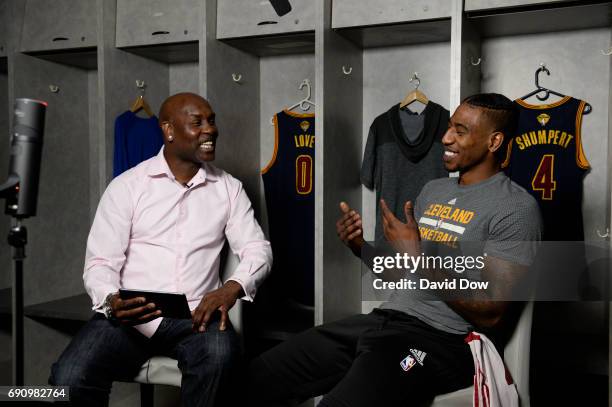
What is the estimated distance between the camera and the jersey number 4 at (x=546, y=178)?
2533 mm

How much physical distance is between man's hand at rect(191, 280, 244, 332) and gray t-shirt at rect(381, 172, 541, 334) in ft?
1.70

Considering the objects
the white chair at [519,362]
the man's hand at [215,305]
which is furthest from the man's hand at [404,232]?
the man's hand at [215,305]

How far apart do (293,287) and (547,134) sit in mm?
1368

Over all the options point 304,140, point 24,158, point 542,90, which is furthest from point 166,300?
point 542,90

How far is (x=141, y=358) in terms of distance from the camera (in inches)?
79.2

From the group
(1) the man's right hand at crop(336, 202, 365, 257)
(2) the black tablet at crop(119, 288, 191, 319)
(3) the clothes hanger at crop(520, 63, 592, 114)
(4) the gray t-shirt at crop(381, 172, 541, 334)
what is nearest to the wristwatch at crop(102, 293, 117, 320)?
(2) the black tablet at crop(119, 288, 191, 319)

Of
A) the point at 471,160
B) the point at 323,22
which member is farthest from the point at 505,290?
the point at 323,22

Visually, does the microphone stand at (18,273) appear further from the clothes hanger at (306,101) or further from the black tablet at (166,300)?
the clothes hanger at (306,101)

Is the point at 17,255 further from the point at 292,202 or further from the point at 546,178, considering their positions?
the point at 546,178

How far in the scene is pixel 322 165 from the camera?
244 centimetres

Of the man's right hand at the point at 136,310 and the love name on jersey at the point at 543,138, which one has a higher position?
the love name on jersey at the point at 543,138

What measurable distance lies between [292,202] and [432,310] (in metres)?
1.30

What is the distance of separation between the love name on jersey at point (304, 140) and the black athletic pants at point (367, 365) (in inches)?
47.7

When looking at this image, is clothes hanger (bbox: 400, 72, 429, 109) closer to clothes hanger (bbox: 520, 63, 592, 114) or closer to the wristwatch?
clothes hanger (bbox: 520, 63, 592, 114)
